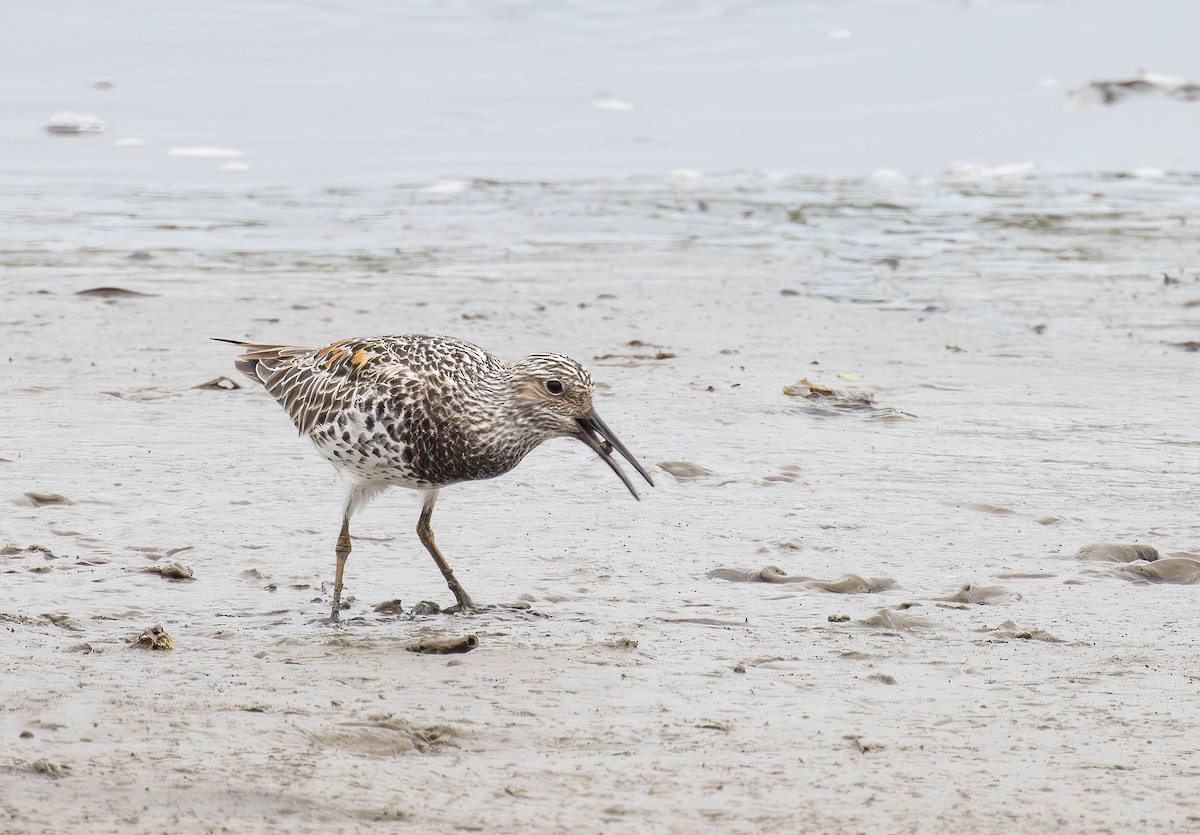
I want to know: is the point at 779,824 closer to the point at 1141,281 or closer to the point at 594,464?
the point at 594,464

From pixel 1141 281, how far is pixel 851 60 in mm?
12375

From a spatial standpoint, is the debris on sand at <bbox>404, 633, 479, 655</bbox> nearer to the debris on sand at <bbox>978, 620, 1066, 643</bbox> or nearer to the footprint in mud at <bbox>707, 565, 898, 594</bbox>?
the footprint in mud at <bbox>707, 565, 898, 594</bbox>

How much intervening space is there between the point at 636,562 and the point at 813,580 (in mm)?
745

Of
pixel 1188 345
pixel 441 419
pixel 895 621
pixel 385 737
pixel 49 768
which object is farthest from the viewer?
pixel 1188 345

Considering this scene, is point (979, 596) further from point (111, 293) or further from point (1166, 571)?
point (111, 293)

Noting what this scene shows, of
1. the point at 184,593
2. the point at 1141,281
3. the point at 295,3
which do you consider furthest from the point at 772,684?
the point at 295,3

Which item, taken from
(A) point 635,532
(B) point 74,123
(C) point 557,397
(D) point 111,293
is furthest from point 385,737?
(B) point 74,123

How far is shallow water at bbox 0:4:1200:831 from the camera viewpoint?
Answer: 14.6 ft

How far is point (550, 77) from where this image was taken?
78.9 ft

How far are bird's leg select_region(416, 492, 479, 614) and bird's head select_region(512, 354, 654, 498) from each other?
1.97 feet

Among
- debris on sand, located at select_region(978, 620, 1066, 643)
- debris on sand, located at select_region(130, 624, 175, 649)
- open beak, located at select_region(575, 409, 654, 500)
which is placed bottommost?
debris on sand, located at select_region(978, 620, 1066, 643)

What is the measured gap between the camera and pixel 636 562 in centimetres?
666

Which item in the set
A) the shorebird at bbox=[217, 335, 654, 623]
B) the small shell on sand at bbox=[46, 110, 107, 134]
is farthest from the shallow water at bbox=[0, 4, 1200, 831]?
the small shell on sand at bbox=[46, 110, 107, 134]

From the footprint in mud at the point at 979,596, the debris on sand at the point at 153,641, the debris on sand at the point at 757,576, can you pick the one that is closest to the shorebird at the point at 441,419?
the debris on sand at the point at 757,576
